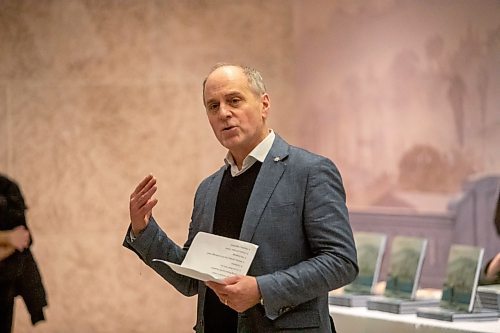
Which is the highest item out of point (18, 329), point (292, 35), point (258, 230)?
point (292, 35)

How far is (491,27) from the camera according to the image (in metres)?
6.80

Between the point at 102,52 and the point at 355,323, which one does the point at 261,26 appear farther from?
the point at 355,323

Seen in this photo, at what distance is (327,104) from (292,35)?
2.44 feet

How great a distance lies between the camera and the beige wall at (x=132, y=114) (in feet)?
26.7

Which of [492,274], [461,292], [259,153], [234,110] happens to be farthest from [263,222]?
[492,274]

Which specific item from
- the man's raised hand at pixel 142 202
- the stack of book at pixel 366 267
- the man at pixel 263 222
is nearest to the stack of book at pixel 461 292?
the stack of book at pixel 366 267

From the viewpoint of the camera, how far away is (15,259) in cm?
706

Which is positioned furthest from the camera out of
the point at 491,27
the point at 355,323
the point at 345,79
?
the point at 345,79

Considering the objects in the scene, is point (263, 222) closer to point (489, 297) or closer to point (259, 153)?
point (259, 153)

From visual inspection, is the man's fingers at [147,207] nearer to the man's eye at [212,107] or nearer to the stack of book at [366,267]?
the man's eye at [212,107]

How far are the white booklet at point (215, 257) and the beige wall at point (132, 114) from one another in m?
4.39

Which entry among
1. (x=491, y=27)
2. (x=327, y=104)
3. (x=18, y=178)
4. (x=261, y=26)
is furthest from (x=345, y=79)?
(x=18, y=178)

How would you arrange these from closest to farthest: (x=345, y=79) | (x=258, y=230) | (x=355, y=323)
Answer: (x=258, y=230) < (x=355, y=323) < (x=345, y=79)

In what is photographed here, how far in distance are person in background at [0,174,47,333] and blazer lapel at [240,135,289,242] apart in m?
3.71
